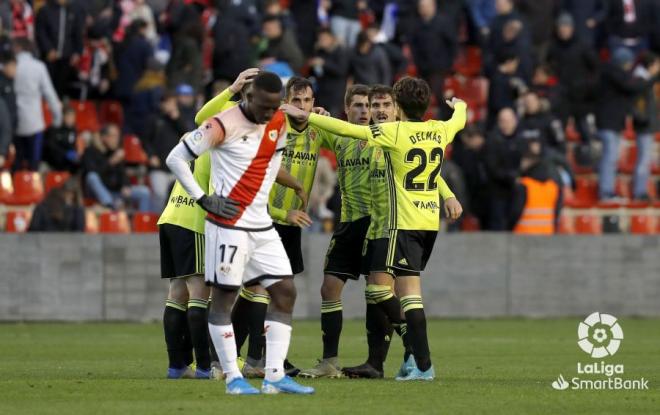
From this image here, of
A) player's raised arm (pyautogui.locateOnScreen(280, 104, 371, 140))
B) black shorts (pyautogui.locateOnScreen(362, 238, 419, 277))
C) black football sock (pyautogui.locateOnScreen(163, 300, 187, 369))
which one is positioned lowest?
black football sock (pyautogui.locateOnScreen(163, 300, 187, 369))

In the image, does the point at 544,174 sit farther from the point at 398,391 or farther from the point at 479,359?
the point at 398,391

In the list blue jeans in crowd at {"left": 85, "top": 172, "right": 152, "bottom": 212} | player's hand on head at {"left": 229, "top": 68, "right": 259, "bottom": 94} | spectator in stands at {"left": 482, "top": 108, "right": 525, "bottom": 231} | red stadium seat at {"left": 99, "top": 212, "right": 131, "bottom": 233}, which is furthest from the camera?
spectator in stands at {"left": 482, "top": 108, "right": 525, "bottom": 231}


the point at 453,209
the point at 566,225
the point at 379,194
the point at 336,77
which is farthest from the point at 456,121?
the point at 566,225

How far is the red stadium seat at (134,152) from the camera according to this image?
23.4 metres

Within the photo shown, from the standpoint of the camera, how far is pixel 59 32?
2358 cm

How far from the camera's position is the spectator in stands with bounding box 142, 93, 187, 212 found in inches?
880

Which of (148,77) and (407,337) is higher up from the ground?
(148,77)

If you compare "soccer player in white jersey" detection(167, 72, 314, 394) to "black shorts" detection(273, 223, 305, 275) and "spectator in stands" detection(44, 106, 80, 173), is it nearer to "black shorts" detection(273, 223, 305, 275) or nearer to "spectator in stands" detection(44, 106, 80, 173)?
"black shorts" detection(273, 223, 305, 275)

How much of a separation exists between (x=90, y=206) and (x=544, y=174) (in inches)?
262

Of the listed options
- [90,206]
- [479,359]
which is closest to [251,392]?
[479,359]

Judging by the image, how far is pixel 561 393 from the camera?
36.2 ft

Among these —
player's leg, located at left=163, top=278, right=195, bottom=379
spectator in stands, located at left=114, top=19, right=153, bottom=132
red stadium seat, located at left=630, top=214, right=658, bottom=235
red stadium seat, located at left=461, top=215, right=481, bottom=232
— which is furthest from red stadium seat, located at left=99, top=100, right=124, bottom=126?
player's leg, located at left=163, top=278, right=195, bottom=379

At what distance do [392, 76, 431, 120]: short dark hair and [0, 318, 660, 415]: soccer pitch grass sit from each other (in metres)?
2.11

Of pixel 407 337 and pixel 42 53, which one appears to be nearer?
pixel 407 337
